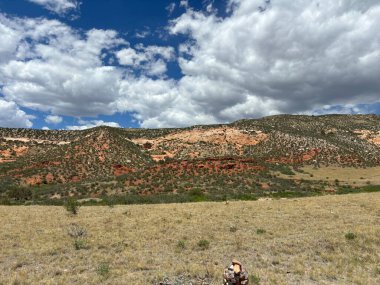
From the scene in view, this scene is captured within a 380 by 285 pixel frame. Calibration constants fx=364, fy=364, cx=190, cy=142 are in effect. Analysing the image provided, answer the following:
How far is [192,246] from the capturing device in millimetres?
16109

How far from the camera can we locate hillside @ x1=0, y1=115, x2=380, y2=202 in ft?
155

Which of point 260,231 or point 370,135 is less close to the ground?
point 370,135

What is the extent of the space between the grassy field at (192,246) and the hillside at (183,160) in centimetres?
1546

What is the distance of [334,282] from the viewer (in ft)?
37.1

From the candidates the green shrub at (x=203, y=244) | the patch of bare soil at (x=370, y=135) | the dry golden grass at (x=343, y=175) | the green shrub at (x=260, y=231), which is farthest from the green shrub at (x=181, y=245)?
the patch of bare soil at (x=370, y=135)

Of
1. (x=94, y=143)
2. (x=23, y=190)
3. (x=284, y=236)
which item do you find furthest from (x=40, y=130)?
(x=284, y=236)

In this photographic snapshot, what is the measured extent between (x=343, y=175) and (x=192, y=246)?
51.1m

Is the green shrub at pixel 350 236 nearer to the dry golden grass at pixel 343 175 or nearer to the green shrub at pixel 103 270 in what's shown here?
the green shrub at pixel 103 270

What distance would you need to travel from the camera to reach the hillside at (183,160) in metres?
47.3

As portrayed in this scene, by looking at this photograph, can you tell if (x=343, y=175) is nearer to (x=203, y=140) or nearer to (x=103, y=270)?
(x=203, y=140)

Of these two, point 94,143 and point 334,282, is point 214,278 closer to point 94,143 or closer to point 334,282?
point 334,282

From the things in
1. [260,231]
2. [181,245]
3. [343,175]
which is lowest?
[181,245]

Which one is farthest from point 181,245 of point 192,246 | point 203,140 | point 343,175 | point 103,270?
point 203,140

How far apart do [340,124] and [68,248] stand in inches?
4527
